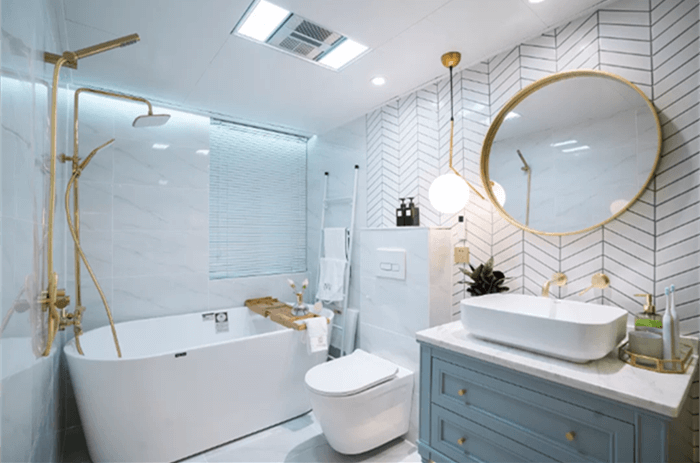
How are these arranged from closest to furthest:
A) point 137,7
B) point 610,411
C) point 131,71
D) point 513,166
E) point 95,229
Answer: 1. point 610,411
2. point 137,7
3. point 513,166
4. point 131,71
5. point 95,229

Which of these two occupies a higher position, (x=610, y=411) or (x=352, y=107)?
(x=352, y=107)

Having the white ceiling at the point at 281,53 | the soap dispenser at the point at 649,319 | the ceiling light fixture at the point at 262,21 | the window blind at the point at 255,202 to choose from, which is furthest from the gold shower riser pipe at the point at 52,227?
the soap dispenser at the point at 649,319

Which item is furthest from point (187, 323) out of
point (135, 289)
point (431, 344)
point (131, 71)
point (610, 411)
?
point (610, 411)

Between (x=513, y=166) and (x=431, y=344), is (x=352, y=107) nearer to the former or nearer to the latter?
(x=513, y=166)

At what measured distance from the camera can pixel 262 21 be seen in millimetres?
1755

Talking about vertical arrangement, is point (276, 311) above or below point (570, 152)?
below

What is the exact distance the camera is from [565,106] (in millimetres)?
1738

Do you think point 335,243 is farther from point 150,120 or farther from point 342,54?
point 150,120

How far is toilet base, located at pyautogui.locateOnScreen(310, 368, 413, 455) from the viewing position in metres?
1.98

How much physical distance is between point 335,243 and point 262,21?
1.79 metres

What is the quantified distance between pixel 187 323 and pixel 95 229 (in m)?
1.01

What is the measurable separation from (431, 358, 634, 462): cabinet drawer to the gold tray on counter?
11.0 inches

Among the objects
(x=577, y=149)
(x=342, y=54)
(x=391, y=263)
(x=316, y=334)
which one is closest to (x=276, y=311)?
(x=316, y=334)

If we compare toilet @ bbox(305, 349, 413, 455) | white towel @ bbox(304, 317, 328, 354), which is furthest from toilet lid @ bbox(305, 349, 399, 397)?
white towel @ bbox(304, 317, 328, 354)
